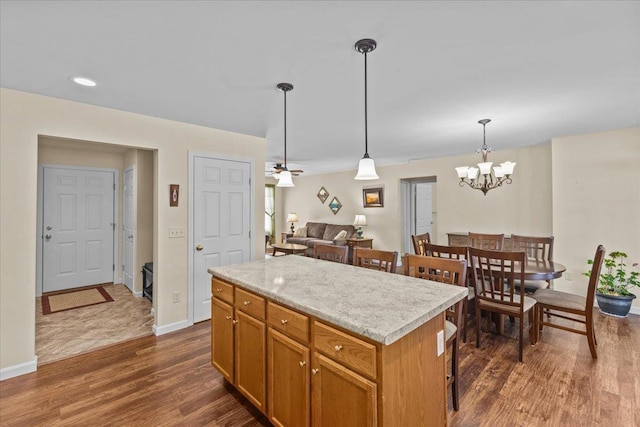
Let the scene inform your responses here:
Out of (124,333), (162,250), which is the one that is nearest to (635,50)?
(162,250)

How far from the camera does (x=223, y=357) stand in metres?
2.15

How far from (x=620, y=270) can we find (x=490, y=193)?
1.95m

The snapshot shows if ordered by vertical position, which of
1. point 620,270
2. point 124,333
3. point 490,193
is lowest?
point 124,333

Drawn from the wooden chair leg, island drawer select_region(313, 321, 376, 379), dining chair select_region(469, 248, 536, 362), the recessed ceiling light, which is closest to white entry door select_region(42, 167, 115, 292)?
the recessed ceiling light

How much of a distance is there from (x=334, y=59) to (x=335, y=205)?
5.88 meters

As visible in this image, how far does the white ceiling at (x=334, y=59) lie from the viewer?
4.99ft

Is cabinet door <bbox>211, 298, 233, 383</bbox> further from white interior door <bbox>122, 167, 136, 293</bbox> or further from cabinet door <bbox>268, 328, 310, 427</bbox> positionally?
white interior door <bbox>122, 167, 136, 293</bbox>

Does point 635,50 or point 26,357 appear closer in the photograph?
point 635,50

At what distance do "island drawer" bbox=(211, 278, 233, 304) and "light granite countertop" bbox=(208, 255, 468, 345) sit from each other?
0.06 m

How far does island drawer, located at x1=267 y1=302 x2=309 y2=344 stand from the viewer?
147 centimetres

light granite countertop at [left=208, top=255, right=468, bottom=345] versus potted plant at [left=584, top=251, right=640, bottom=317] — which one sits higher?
light granite countertop at [left=208, top=255, right=468, bottom=345]

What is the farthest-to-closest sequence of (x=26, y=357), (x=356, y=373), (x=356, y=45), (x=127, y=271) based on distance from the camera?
(x=127, y=271)
(x=26, y=357)
(x=356, y=45)
(x=356, y=373)

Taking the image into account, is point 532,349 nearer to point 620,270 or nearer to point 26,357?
point 620,270

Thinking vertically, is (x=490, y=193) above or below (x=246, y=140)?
below
